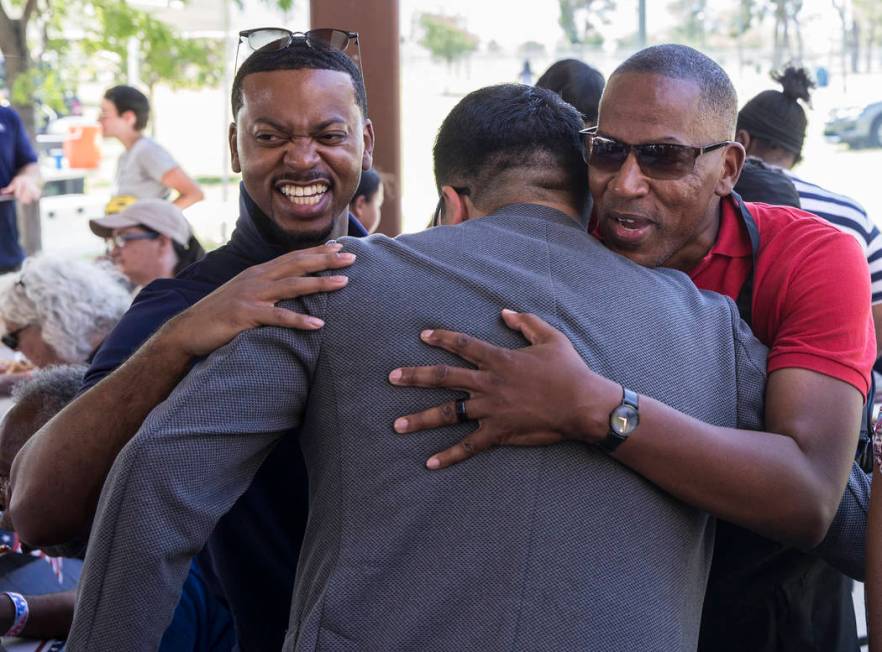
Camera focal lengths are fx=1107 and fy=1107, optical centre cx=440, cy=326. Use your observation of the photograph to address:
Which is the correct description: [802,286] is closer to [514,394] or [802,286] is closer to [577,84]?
[514,394]

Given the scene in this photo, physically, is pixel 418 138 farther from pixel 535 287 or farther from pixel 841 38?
pixel 535 287

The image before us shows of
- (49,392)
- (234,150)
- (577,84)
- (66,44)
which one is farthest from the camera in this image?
(66,44)

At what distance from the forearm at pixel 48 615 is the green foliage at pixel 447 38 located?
1036cm

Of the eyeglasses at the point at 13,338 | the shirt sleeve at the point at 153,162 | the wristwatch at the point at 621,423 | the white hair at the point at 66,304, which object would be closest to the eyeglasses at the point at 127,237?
the white hair at the point at 66,304

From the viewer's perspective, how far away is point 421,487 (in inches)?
63.7

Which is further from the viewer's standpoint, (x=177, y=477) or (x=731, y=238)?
(x=731, y=238)

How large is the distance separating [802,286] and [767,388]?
26cm

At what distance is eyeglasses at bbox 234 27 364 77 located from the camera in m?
2.52

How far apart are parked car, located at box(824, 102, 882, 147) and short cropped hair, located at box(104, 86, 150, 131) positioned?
35.7ft

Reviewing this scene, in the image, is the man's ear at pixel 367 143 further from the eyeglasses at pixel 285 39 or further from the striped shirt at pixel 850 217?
the striped shirt at pixel 850 217

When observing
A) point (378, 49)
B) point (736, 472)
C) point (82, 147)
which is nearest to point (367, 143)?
point (736, 472)

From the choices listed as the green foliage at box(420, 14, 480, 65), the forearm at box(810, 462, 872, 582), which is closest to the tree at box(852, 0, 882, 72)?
the green foliage at box(420, 14, 480, 65)

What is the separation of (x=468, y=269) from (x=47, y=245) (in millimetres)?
12578

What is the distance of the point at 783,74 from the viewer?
475 centimetres
